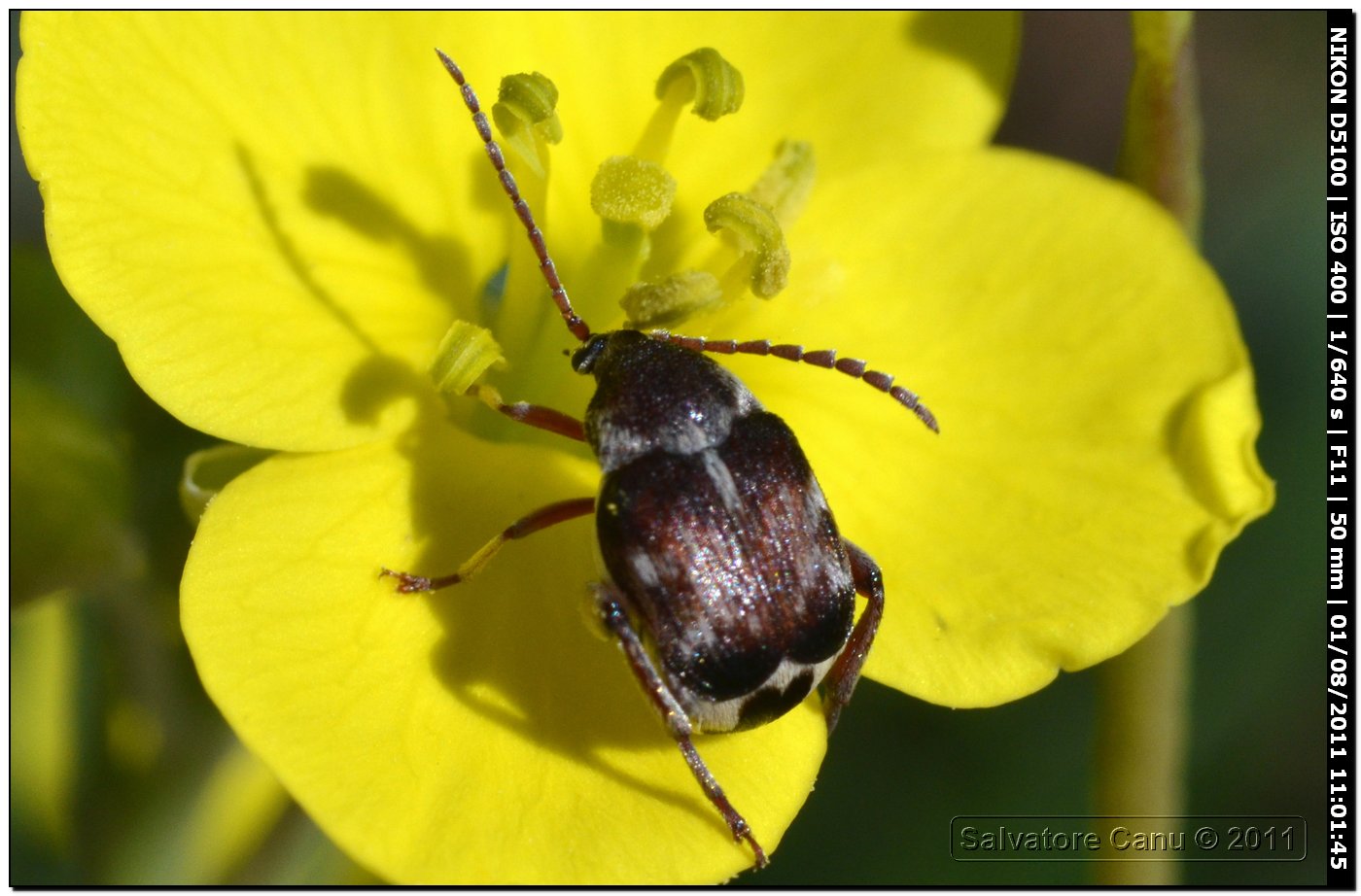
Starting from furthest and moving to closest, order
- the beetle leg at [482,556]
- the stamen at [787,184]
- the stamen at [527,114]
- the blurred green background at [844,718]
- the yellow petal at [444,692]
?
the blurred green background at [844,718]
the stamen at [787,184]
the stamen at [527,114]
the beetle leg at [482,556]
the yellow petal at [444,692]

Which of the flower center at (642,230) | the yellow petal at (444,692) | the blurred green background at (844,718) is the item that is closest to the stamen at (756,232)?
the flower center at (642,230)

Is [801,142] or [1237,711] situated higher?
[801,142]

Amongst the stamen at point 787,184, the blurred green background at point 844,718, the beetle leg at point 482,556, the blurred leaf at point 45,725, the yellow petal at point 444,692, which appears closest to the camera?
the yellow petal at point 444,692

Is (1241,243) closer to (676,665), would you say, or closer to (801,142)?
(801,142)

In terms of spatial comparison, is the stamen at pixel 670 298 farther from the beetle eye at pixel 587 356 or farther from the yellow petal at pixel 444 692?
the yellow petal at pixel 444 692

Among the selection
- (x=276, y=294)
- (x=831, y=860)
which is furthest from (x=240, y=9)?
(x=831, y=860)

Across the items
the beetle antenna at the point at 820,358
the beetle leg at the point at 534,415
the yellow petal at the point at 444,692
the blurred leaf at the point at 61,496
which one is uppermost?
the beetle antenna at the point at 820,358

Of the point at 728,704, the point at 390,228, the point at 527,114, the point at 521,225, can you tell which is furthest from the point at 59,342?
the point at 728,704
